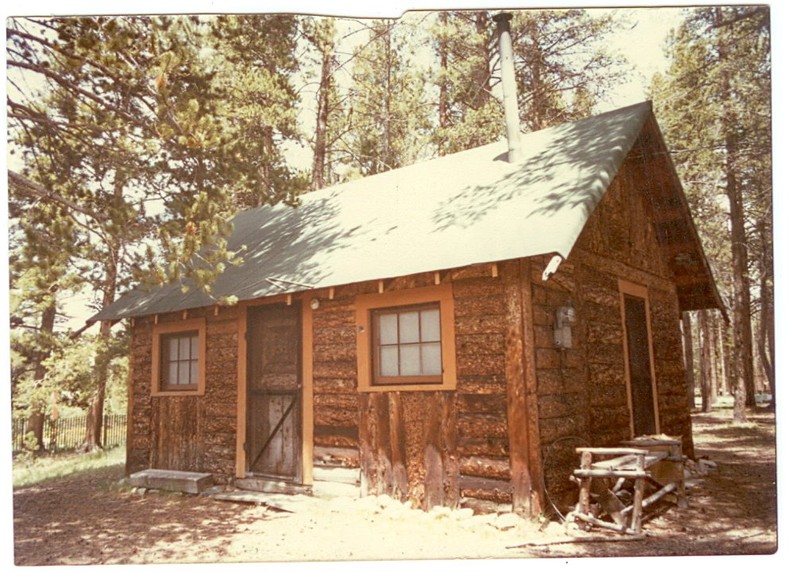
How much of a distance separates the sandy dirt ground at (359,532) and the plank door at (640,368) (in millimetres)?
1708

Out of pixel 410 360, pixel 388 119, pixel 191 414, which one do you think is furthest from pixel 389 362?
pixel 191 414

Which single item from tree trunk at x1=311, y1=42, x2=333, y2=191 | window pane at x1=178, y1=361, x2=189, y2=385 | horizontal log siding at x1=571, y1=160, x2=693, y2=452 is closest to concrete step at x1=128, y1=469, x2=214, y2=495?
window pane at x1=178, y1=361, x2=189, y2=385

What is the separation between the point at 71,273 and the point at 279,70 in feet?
10.7

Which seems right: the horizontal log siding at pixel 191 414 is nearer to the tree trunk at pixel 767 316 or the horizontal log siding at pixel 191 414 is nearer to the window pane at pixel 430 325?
the window pane at pixel 430 325

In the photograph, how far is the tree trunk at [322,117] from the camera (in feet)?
21.8

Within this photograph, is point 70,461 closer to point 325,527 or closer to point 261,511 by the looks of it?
point 261,511

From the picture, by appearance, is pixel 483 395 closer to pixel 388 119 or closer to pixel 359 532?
pixel 359 532

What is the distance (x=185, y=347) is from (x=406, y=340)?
13.1ft

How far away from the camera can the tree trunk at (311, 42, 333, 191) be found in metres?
6.64

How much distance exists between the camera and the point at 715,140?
23.0 feet

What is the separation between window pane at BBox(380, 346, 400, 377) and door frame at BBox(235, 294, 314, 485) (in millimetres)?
1071

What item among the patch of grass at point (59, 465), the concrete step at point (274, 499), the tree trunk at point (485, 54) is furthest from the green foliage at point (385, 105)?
the patch of grass at point (59, 465)

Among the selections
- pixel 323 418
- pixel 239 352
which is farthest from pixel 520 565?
pixel 239 352

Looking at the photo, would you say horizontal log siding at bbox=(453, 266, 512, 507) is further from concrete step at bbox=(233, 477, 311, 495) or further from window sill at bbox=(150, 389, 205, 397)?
window sill at bbox=(150, 389, 205, 397)
